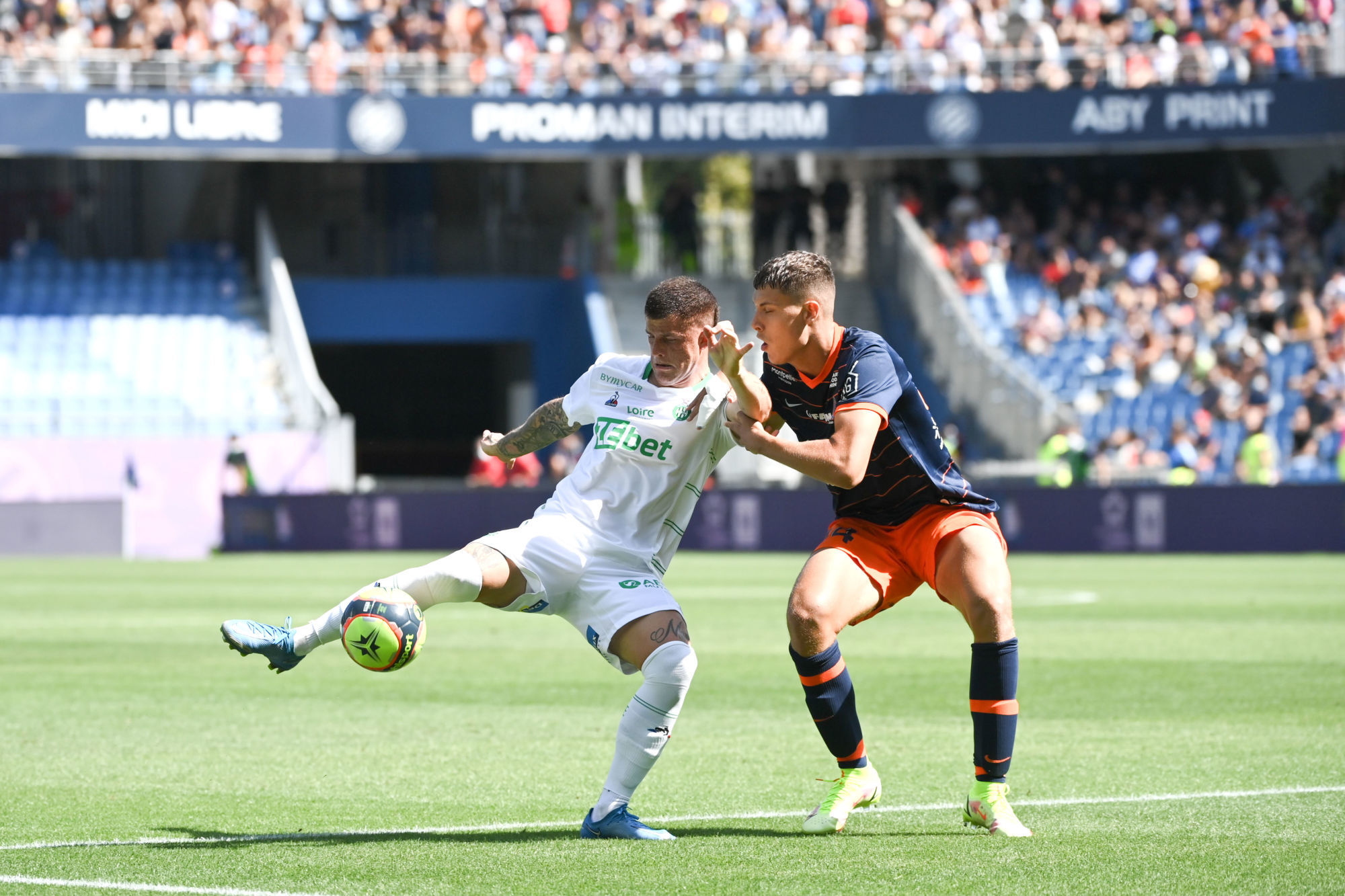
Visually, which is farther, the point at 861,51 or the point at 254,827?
the point at 861,51

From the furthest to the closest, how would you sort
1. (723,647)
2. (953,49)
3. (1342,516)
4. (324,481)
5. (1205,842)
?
(953,49) → (324,481) → (1342,516) → (723,647) → (1205,842)

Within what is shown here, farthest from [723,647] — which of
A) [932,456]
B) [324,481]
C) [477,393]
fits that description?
[477,393]

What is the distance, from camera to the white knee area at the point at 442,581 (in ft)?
21.0

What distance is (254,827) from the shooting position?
21.8ft

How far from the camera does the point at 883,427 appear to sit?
667 centimetres

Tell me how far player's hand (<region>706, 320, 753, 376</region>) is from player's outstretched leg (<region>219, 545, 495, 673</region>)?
110 centimetres

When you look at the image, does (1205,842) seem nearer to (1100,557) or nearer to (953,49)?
(1100,557)

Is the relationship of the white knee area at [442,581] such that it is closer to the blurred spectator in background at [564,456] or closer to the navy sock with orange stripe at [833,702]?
the navy sock with orange stripe at [833,702]

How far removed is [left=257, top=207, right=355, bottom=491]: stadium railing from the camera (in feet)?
102

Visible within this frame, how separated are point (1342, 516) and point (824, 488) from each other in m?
7.18

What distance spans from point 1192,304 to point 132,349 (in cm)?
1986

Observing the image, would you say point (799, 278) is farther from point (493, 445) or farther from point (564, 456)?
point (564, 456)

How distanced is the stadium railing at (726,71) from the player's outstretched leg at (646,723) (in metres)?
29.5

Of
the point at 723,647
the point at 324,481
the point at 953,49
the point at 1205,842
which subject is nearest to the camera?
the point at 1205,842
